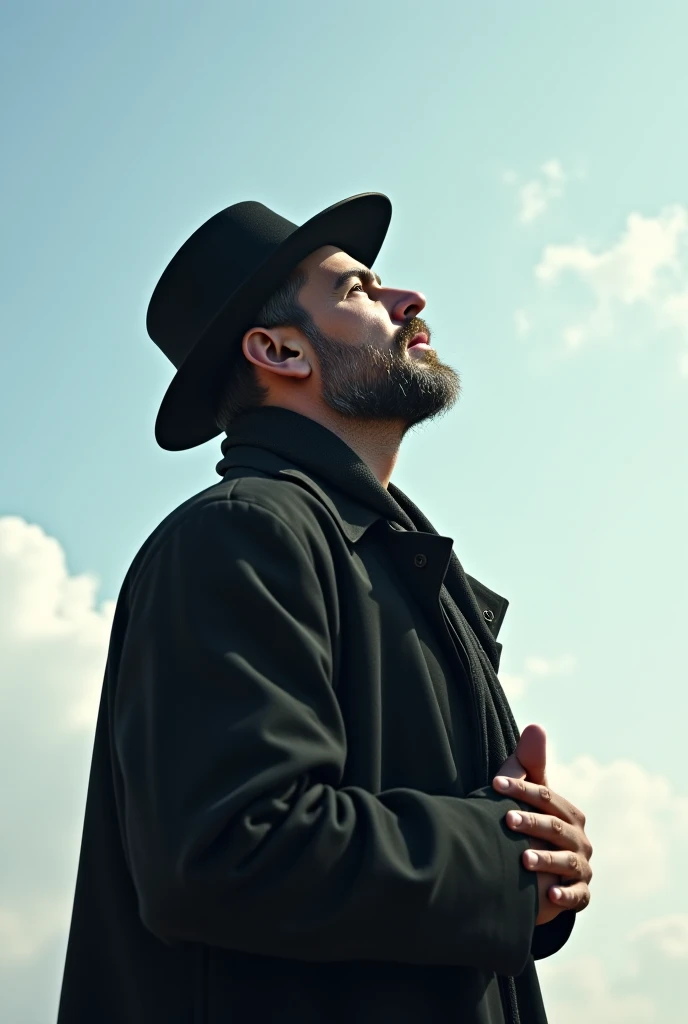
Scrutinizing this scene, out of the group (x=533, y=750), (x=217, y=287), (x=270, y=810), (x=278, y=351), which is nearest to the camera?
(x=270, y=810)

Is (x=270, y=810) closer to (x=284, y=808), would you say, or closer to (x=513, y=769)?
(x=284, y=808)

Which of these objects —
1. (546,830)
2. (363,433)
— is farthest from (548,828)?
(363,433)

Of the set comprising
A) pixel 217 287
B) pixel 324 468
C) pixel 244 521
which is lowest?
pixel 244 521

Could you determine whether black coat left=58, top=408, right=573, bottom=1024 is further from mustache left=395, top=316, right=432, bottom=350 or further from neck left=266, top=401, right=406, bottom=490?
mustache left=395, top=316, right=432, bottom=350

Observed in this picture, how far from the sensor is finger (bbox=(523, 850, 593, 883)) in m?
2.46

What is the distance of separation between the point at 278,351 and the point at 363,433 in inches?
16.3

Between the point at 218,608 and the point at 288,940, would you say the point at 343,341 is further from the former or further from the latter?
the point at 288,940

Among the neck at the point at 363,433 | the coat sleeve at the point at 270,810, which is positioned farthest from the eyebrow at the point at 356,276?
the coat sleeve at the point at 270,810

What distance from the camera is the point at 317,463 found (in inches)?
127

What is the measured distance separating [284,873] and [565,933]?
102 cm

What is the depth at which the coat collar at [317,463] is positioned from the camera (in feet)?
10.2

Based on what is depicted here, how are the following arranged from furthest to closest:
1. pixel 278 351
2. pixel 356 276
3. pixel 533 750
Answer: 1. pixel 356 276
2. pixel 278 351
3. pixel 533 750

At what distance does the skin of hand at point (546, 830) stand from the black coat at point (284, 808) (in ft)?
0.16

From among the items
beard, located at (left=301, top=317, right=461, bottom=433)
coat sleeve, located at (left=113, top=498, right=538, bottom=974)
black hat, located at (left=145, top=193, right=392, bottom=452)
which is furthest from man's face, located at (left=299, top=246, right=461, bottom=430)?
coat sleeve, located at (left=113, top=498, right=538, bottom=974)
